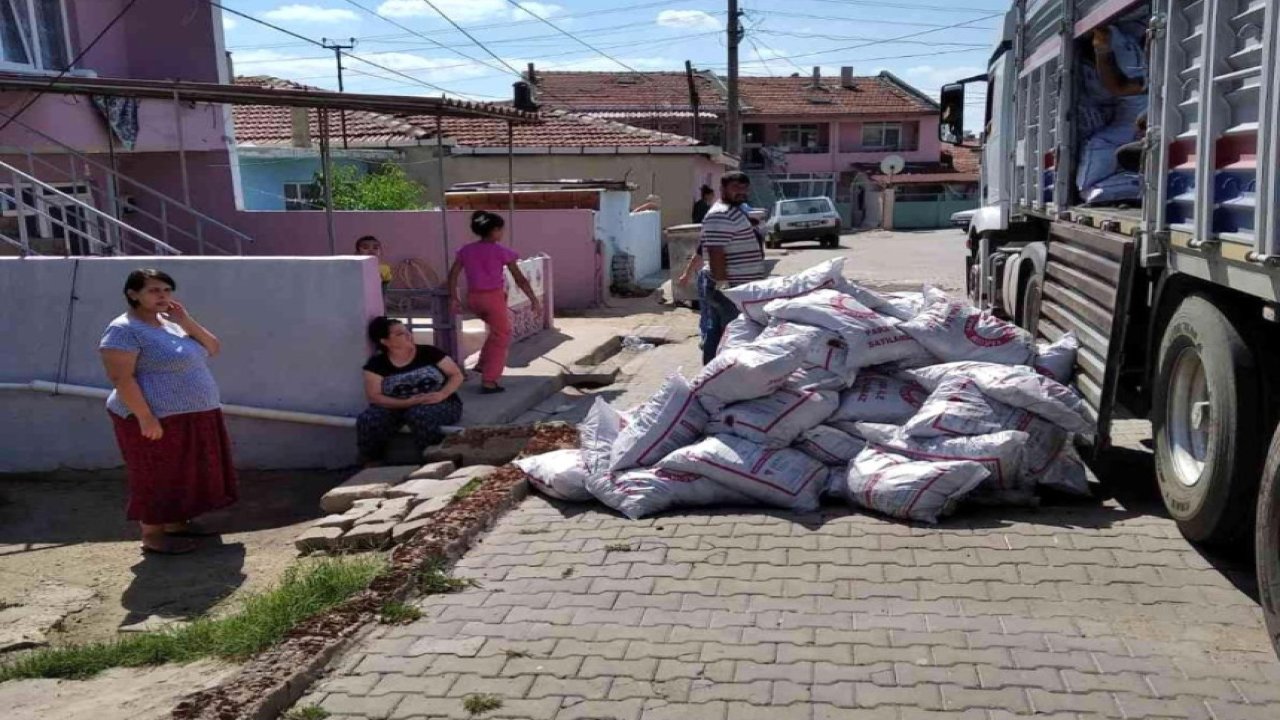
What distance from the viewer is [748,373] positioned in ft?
17.5

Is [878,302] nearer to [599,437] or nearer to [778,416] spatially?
[778,416]

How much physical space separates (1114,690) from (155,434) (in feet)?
14.8

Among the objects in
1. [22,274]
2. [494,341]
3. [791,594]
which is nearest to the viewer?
[791,594]

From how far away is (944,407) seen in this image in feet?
16.8

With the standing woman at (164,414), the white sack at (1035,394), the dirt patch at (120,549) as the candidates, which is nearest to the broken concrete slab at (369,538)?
the dirt patch at (120,549)

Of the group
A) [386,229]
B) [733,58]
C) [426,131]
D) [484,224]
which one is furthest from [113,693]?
[733,58]

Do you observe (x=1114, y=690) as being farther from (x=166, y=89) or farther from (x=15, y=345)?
(x=166, y=89)

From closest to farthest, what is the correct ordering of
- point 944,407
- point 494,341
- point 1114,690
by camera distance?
point 1114,690 < point 944,407 < point 494,341

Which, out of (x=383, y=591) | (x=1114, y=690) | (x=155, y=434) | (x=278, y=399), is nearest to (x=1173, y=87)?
(x=1114, y=690)

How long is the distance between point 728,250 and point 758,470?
2899 mm

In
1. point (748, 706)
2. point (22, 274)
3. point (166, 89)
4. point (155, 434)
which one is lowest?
point (748, 706)

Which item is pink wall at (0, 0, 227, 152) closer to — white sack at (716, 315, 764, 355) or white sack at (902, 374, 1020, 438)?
white sack at (716, 315, 764, 355)

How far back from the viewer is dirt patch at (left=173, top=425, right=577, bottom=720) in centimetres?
328

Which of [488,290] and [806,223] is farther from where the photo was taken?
[806,223]
